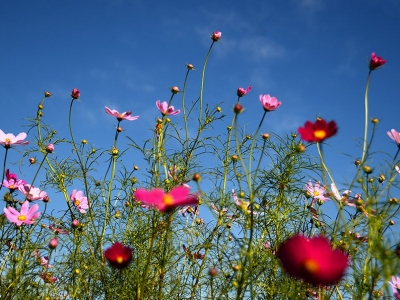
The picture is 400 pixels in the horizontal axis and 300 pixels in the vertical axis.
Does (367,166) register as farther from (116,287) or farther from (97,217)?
(97,217)

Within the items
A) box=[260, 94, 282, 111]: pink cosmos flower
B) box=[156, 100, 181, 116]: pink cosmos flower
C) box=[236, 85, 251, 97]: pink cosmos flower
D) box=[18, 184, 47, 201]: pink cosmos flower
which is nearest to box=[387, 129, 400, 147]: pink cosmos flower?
box=[260, 94, 282, 111]: pink cosmos flower

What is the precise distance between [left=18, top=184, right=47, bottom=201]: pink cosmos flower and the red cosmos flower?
1.48m

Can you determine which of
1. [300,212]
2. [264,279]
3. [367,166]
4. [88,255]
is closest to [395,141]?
[367,166]

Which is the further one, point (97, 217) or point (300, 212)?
point (97, 217)

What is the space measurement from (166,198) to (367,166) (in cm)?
82

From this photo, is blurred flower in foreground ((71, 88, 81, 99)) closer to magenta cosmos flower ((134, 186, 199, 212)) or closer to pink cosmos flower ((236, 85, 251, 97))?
pink cosmos flower ((236, 85, 251, 97))

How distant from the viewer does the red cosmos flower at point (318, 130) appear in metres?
1.04

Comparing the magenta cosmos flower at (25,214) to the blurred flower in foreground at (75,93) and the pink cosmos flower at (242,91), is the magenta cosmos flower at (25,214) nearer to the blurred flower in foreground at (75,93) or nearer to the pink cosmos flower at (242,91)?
the blurred flower in foreground at (75,93)

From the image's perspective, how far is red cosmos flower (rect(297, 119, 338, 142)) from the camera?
3.42 feet

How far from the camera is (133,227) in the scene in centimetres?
206

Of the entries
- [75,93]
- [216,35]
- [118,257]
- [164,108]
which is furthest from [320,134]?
[75,93]

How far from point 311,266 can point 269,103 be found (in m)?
0.92

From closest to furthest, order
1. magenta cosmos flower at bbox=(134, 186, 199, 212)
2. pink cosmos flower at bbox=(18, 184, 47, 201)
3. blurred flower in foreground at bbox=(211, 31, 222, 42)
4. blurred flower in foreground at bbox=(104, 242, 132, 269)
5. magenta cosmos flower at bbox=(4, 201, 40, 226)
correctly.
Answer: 1. magenta cosmos flower at bbox=(134, 186, 199, 212)
2. blurred flower in foreground at bbox=(104, 242, 132, 269)
3. magenta cosmos flower at bbox=(4, 201, 40, 226)
4. pink cosmos flower at bbox=(18, 184, 47, 201)
5. blurred flower in foreground at bbox=(211, 31, 222, 42)

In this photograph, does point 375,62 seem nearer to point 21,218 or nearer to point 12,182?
point 21,218
